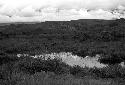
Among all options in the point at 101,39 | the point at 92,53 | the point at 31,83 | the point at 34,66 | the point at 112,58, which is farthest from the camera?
the point at 101,39

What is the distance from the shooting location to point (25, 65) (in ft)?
36.2

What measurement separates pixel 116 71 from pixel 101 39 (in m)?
39.3

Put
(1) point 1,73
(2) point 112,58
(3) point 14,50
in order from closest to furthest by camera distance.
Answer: (1) point 1,73 < (2) point 112,58 < (3) point 14,50

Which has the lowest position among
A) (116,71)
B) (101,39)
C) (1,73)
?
(101,39)

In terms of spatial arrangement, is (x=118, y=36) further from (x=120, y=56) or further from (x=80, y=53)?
(x=120, y=56)

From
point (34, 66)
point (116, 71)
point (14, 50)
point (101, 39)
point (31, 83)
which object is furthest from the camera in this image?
point (101, 39)

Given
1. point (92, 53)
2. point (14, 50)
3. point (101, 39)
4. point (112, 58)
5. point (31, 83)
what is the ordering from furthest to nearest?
point (101, 39)
point (14, 50)
point (92, 53)
point (112, 58)
point (31, 83)

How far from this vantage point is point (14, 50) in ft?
118

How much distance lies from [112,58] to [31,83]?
19289 mm

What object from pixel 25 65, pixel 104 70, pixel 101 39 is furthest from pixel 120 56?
pixel 101 39

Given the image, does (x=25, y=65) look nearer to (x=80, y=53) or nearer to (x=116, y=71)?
(x=116, y=71)

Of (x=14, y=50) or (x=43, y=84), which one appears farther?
(x=14, y=50)

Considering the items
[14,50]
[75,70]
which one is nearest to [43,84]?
[75,70]

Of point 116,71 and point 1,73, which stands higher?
point 1,73
